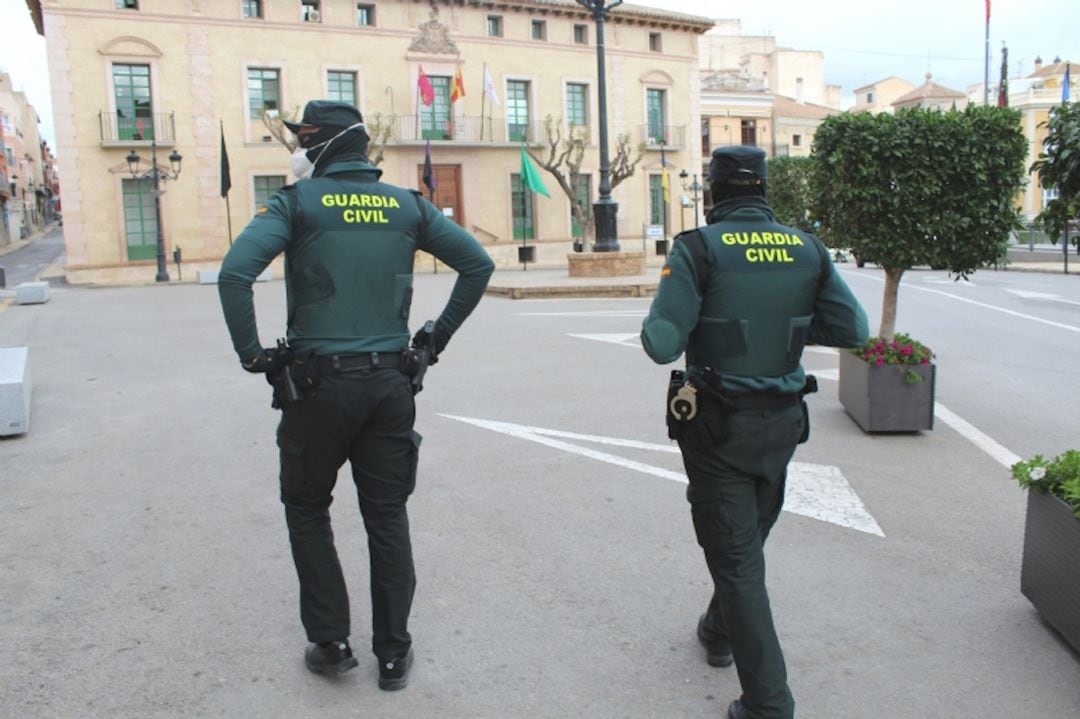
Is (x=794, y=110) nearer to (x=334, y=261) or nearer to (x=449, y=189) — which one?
(x=449, y=189)

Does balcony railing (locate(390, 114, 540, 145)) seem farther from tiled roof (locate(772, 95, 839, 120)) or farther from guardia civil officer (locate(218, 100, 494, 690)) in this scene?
guardia civil officer (locate(218, 100, 494, 690))

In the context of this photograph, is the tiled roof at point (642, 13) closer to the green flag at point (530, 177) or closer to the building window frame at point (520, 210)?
the building window frame at point (520, 210)

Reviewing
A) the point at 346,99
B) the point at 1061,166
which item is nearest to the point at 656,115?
the point at 346,99

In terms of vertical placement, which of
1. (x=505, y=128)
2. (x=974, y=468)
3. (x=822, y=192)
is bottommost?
(x=974, y=468)

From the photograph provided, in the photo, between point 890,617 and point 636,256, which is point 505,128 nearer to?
point 636,256

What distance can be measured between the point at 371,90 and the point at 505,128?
6.08 m

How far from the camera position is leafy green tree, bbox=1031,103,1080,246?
4.36m

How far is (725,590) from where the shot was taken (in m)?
2.93

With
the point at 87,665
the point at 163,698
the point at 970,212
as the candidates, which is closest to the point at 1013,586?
the point at 163,698

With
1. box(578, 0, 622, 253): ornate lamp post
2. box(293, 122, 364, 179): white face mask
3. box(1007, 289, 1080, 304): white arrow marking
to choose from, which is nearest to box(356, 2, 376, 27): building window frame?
box(578, 0, 622, 253): ornate lamp post

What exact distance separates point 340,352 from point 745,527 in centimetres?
140

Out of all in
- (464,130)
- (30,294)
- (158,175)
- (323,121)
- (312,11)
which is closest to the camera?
(323,121)

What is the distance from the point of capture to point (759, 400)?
9.84ft

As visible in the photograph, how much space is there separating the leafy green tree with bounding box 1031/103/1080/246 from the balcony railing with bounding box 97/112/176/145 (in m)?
32.9
